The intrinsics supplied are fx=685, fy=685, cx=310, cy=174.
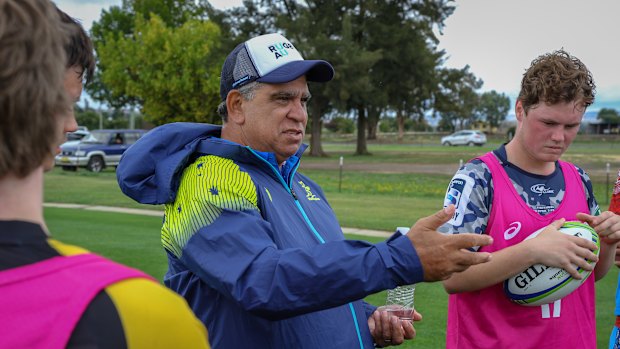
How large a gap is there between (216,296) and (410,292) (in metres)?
1.12

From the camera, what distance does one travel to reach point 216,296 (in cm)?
252

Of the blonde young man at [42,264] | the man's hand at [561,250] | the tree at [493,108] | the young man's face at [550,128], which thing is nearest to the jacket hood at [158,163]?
the blonde young man at [42,264]

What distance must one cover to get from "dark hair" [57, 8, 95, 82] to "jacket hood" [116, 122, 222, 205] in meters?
0.49

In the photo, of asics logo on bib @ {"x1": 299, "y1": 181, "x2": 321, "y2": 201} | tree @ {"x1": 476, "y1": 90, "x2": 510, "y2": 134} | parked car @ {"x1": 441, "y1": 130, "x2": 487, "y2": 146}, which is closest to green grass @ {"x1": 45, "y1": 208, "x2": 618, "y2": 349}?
asics logo on bib @ {"x1": 299, "y1": 181, "x2": 321, "y2": 201}

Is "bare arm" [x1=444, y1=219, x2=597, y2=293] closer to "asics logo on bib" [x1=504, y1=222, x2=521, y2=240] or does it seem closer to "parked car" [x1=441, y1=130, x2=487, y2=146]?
"asics logo on bib" [x1=504, y1=222, x2=521, y2=240]

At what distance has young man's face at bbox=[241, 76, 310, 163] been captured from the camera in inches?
110

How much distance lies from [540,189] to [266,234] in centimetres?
174

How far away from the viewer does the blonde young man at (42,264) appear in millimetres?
1184

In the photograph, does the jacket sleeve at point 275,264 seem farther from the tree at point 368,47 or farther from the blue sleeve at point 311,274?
the tree at point 368,47

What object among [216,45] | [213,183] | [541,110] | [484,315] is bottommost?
[484,315]

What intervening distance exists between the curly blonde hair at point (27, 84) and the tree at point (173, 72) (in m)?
35.2

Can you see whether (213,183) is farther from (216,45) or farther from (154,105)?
(216,45)

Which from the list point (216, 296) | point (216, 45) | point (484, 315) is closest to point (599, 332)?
point (484, 315)

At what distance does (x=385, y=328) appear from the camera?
299cm
